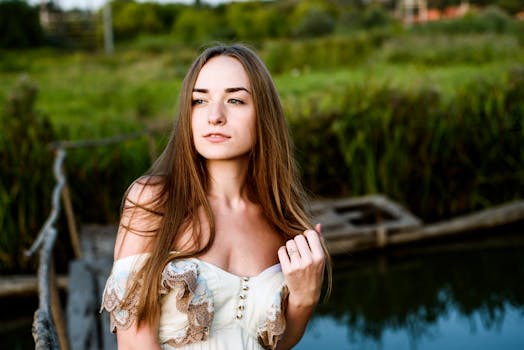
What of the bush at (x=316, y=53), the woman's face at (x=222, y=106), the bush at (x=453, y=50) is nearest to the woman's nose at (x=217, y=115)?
the woman's face at (x=222, y=106)

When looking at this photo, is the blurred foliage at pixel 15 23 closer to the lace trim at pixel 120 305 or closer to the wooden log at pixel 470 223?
the wooden log at pixel 470 223

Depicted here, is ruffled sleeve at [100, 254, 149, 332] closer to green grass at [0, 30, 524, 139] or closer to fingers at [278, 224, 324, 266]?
fingers at [278, 224, 324, 266]

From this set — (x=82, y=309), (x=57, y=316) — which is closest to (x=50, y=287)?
(x=57, y=316)

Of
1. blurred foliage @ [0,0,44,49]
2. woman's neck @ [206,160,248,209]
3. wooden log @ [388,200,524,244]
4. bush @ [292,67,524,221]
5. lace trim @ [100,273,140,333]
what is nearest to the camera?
lace trim @ [100,273,140,333]

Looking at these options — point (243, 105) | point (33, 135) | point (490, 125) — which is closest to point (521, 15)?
point (490, 125)

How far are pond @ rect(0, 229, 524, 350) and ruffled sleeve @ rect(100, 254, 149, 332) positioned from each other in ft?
9.09

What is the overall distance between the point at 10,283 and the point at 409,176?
3.27 m

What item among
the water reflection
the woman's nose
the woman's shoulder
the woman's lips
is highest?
the woman's nose

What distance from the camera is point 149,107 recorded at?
9.53 meters

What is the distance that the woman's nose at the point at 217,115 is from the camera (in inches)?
55.1

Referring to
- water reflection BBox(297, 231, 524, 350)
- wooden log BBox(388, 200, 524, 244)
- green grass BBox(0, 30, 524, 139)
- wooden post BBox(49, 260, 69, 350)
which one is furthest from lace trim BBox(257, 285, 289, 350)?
green grass BBox(0, 30, 524, 139)

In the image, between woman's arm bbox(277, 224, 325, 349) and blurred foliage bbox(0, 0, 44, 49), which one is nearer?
woman's arm bbox(277, 224, 325, 349)

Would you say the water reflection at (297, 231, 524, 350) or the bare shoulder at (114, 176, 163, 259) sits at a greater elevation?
the bare shoulder at (114, 176, 163, 259)

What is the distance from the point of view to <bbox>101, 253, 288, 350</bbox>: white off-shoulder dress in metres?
1.33
